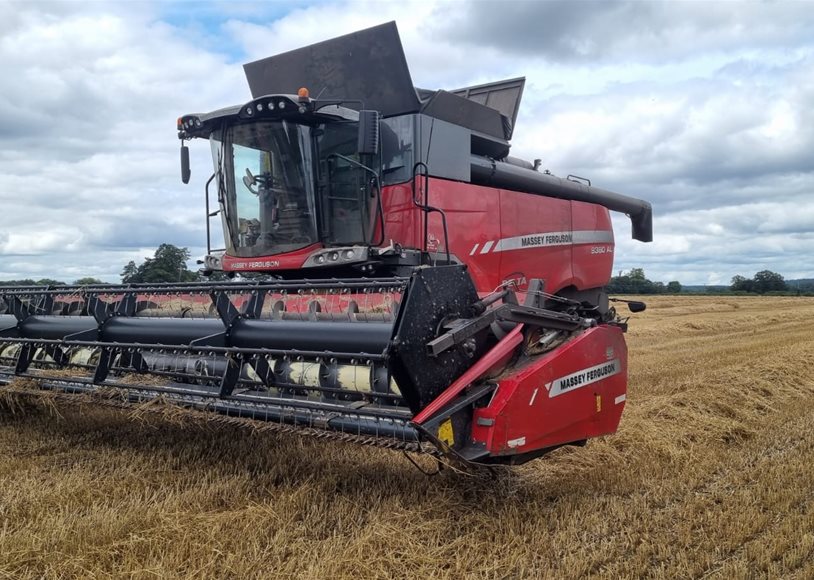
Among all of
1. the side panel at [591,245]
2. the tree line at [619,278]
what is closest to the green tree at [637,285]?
the tree line at [619,278]

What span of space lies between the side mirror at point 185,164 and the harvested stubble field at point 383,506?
1.78 meters

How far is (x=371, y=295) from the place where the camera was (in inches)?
125

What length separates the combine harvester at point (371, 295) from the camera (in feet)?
9.21

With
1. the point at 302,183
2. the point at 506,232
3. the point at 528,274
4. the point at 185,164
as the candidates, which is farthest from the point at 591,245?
the point at 185,164

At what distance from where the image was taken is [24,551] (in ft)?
7.73

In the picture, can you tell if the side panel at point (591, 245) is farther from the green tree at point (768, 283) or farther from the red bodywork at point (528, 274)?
the green tree at point (768, 283)

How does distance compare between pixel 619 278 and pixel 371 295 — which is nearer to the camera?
pixel 371 295

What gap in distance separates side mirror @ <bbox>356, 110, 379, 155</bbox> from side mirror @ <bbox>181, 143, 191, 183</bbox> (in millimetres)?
1674

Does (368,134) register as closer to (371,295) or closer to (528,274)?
(371,295)

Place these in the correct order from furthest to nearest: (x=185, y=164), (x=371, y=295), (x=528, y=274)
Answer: (x=528, y=274), (x=185, y=164), (x=371, y=295)

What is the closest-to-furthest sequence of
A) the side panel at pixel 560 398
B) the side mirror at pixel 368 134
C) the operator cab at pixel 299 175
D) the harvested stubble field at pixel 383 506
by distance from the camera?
the harvested stubble field at pixel 383 506, the side panel at pixel 560 398, the side mirror at pixel 368 134, the operator cab at pixel 299 175

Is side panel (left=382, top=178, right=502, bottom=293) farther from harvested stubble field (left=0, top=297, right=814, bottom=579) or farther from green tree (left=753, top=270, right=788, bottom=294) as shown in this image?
green tree (left=753, top=270, right=788, bottom=294)

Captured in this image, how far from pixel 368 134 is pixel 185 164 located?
1.74 metres

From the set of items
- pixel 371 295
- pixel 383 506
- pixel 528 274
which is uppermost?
pixel 528 274
